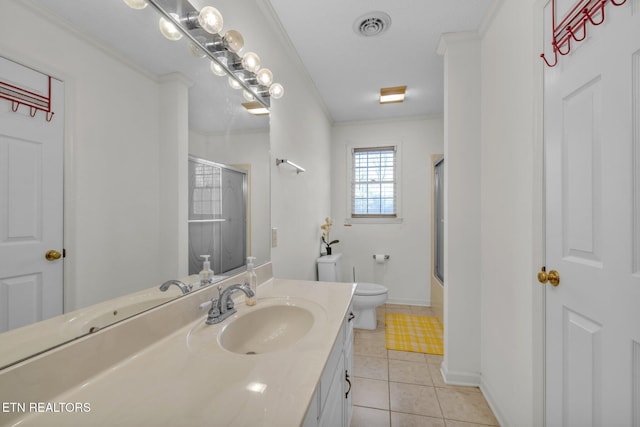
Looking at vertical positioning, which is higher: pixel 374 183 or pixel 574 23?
pixel 574 23

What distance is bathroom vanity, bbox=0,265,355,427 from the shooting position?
512 millimetres

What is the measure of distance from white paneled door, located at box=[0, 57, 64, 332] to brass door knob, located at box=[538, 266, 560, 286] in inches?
63.4

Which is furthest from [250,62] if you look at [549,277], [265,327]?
[549,277]

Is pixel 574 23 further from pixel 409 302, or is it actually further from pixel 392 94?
pixel 409 302

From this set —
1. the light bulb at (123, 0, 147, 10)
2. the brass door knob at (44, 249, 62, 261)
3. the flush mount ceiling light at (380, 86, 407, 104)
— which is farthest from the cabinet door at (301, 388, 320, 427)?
the flush mount ceiling light at (380, 86, 407, 104)

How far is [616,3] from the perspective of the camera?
781 mm

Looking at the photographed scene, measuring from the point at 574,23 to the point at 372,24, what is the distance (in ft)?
3.92

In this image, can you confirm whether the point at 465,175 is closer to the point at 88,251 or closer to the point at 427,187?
the point at 427,187

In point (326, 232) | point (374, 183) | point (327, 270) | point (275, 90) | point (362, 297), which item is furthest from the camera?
point (374, 183)

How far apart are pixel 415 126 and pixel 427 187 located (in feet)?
2.65

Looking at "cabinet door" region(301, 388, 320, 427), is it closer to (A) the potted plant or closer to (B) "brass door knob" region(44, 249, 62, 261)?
(B) "brass door knob" region(44, 249, 62, 261)

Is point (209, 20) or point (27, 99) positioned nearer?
point (27, 99)

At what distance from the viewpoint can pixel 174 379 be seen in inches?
24.8
